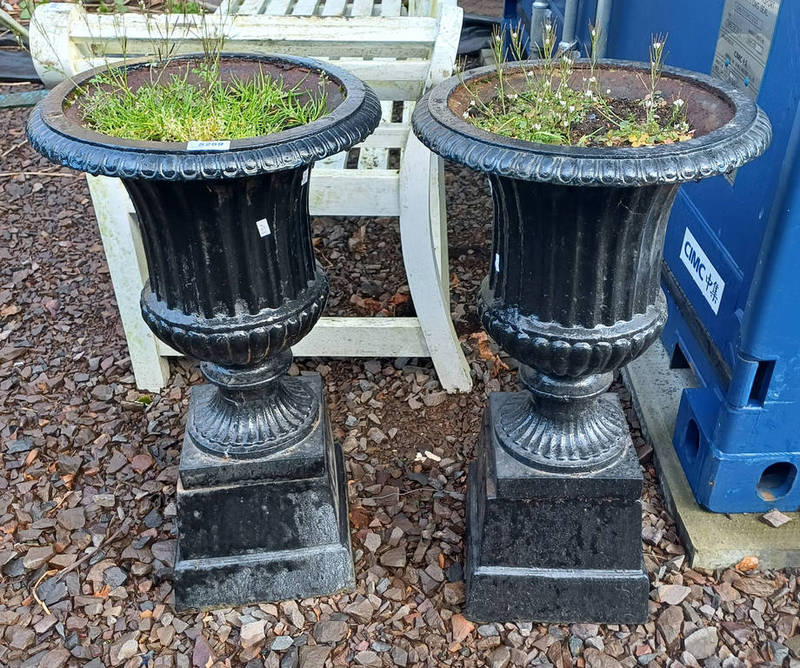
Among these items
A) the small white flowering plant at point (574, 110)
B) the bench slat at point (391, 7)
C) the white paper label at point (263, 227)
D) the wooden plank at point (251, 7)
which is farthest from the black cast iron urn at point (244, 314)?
the bench slat at point (391, 7)

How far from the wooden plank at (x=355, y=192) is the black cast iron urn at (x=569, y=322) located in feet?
2.17

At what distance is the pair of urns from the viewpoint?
5.26ft

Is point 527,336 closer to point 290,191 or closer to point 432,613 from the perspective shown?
point 290,191

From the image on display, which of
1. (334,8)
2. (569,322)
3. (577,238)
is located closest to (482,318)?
(569,322)

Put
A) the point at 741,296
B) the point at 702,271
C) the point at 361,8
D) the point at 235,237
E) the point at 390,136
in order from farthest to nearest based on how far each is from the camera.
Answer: the point at 361,8
the point at 390,136
the point at 702,271
the point at 741,296
the point at 235,237

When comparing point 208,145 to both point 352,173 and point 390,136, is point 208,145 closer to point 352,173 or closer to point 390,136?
point 352,173

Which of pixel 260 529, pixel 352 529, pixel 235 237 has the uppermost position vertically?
pixel 235 237

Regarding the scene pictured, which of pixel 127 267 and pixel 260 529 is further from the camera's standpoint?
pixel 127 267

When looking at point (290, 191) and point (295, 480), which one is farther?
point (295, 480)

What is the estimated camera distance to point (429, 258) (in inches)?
105

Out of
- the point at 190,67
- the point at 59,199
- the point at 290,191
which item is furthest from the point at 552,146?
the point at 59,199

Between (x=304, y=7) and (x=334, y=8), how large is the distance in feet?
0.46

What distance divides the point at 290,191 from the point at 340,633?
3.77 feet

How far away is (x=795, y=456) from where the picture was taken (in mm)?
2211
